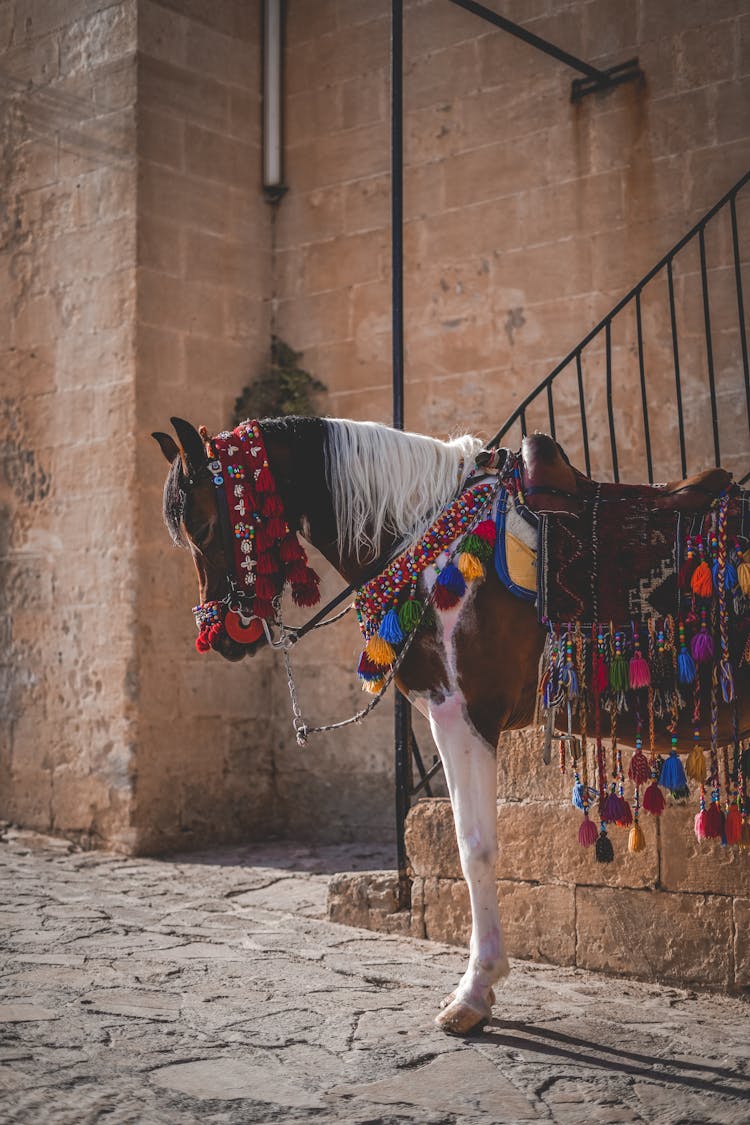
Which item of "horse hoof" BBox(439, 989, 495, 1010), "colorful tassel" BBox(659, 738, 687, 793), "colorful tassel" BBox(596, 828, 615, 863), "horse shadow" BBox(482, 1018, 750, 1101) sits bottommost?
"horse shadow" BBox(482, 1018, 750, 1101)

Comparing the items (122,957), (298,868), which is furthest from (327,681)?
(122,957)

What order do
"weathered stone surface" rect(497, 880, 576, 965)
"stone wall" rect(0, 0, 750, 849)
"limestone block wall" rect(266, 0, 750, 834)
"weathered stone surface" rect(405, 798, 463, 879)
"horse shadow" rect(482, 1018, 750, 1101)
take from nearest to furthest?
"horse shadow" rect(482, 1018, 750, 1101), "weathered stone surface" rect(497, 880, 576, 965), "weathered stone surface" rect(405, 798, 463, 879), "limestone block wall" rect(266, 0, 750, 834), "stone wall" rect(0, 0, 750, 849)

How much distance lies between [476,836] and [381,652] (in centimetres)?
58

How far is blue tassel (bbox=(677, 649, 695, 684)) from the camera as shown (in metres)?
3.37

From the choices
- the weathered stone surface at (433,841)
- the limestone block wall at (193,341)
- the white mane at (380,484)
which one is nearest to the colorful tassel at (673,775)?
the white mane at (380,484)

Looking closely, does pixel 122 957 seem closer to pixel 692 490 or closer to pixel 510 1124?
pixel 510 1124

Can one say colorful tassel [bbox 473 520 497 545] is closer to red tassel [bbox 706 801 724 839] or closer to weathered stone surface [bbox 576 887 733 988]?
red tassel [bbox 706 801 724 839]

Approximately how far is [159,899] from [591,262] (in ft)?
12.5

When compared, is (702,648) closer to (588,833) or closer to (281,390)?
(588,833)

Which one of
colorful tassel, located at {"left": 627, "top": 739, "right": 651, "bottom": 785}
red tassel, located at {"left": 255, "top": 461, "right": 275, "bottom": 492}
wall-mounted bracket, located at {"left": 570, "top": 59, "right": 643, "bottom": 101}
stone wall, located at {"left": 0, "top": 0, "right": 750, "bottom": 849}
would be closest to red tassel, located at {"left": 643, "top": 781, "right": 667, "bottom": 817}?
colorful tassel, located at {"left": 627, "top": 739, "right": 651, "bottom": 785}

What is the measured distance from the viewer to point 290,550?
363 centimetres

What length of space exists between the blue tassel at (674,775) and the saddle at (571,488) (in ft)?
2.28

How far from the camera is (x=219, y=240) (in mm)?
7508

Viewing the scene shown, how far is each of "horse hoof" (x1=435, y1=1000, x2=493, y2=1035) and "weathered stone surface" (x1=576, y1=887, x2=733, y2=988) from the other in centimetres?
89
